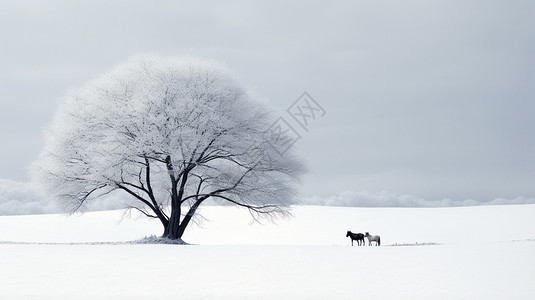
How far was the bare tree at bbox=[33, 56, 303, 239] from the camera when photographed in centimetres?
2716

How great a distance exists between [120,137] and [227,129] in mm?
4983

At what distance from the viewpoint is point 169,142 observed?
89.0 feet

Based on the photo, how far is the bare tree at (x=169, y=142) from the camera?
2716 cm

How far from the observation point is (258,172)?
29.3 metres

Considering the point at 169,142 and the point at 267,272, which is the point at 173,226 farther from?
the point at 267,272

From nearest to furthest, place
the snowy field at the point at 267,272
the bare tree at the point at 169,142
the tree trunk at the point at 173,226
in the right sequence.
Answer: the snowy field at the point at 267,272
the bare tree at the point at 169,142
the tree trunk at the point at 173,226

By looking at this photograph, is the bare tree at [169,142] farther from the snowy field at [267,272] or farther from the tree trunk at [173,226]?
the snowy field at [267,272]

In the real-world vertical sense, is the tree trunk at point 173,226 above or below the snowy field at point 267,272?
above

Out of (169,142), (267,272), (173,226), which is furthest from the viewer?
(173,226)

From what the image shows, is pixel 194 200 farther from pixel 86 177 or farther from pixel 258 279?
pixel 258 279

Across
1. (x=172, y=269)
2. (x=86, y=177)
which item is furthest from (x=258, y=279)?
(x=86, y=177)

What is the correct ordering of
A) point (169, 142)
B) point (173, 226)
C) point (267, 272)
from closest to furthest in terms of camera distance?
1. point (267, 272)
2. point (169, 142)
3. point (173, 226)

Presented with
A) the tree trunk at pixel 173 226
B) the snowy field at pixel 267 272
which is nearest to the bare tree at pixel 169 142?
the tree trunk at pixel 173 226

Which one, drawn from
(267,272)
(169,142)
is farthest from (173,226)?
(267,272)
